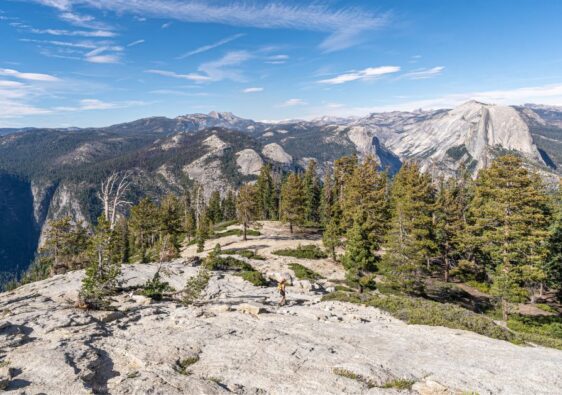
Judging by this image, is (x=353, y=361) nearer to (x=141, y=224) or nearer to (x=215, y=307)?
(x=215, y=307)

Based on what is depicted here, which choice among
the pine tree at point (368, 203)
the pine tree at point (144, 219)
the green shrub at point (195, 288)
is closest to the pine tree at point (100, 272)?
the green shrub at point (195, 288)

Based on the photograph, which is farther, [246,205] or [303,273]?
[246,205]

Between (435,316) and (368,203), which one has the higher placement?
(368,203)

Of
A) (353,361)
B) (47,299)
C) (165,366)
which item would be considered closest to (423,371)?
(353,361)

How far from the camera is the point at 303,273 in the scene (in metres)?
41.7

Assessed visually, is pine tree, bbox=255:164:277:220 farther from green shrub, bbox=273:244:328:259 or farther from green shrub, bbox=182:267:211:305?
green shrub, bbox=182:267:211:305

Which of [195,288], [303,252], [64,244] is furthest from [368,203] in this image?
[64,244]

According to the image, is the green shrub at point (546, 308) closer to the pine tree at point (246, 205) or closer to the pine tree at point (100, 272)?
the pine tree at point (100, 272)

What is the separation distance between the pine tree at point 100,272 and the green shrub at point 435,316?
741 inches

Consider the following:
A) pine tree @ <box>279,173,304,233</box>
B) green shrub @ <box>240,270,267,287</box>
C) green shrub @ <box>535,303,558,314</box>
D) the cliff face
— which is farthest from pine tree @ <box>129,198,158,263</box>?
green shrub @ <box>535,303,558,314</box>

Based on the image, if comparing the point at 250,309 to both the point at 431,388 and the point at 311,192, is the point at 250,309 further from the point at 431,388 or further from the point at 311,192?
the point at 311,192

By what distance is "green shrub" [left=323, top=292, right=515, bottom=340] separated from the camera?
22.0m

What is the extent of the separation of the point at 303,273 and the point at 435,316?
782 inches

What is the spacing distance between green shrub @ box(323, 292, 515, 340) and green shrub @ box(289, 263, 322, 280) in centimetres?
1146
